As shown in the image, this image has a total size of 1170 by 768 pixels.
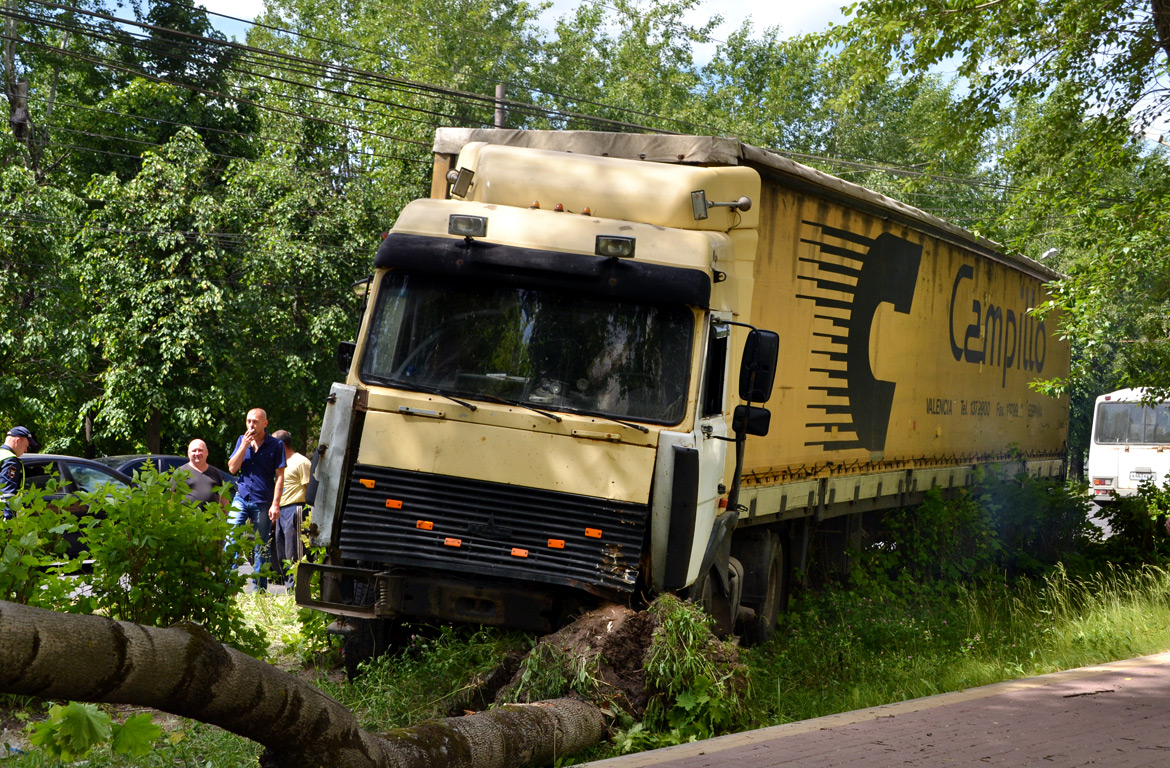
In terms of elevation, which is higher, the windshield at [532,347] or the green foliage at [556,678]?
the windshield at [532,347]

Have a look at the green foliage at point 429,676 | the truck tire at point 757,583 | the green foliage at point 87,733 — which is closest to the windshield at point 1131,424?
the truck tire at point 757,583

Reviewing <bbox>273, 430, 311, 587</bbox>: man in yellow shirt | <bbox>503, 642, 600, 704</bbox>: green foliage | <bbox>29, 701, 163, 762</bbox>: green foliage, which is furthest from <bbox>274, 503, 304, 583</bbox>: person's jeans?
<bbox>29, 701, 163, 762</bbox>: green foliage

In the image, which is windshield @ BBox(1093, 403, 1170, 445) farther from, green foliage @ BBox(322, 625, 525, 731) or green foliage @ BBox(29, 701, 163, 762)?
green foliage @ BBox(29, 701, 163, 762)

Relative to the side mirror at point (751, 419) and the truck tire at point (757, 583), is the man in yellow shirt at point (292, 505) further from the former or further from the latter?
the side mirror at point (751, 419)

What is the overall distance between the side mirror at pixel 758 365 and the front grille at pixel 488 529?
1.15 meters

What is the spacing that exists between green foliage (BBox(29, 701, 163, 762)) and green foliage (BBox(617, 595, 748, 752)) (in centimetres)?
324

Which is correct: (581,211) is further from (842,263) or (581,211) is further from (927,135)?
(927,135)

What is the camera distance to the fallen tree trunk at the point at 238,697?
126 inches

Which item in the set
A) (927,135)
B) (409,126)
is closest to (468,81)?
(409,126)

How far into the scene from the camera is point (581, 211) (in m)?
7.82

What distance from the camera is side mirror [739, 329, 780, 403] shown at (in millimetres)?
7246

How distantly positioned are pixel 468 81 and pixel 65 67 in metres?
12.3

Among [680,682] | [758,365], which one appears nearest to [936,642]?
[758,365]

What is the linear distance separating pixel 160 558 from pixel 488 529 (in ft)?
6.48
